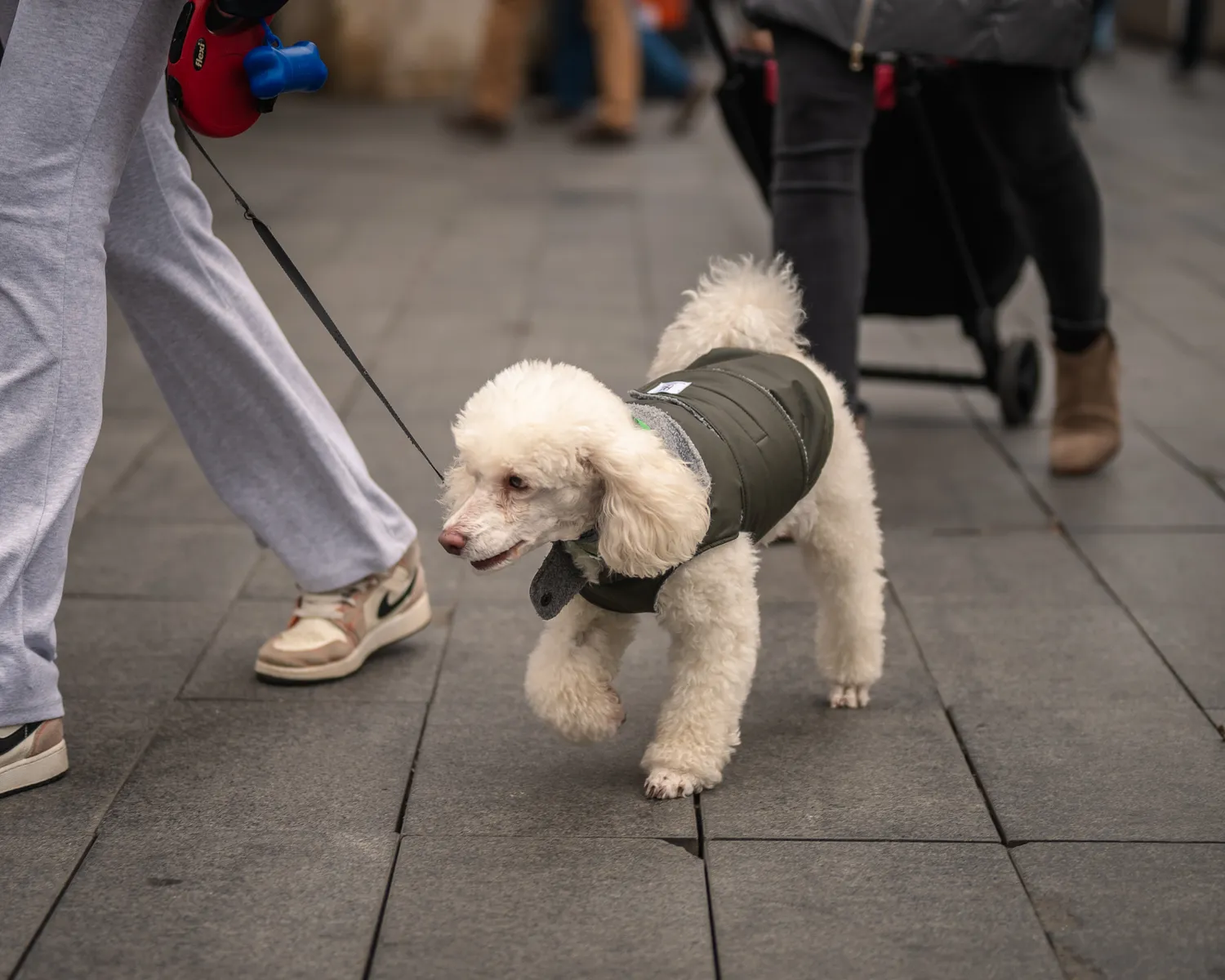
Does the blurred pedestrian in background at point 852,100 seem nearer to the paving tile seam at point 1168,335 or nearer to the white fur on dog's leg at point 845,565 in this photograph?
the white fur on dog's leg at point 845,565

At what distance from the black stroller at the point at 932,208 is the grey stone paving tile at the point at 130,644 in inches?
83.9

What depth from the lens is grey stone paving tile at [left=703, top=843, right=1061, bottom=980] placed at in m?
2.18

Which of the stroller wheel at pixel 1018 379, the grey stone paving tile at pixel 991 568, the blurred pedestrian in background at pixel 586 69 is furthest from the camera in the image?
the blurred pedestrian in background at pixel 586 69

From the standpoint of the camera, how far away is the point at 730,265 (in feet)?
10.3

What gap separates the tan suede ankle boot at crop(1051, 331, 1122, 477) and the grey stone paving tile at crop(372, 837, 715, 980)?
7.77ft

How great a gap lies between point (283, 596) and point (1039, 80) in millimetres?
2381

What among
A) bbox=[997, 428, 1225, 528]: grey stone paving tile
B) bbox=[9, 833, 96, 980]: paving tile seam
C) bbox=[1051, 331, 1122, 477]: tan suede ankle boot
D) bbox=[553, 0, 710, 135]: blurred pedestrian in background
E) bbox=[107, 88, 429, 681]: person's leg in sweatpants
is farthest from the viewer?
bbox=[553, 0, 710, 135]: blurred pedestrian in background

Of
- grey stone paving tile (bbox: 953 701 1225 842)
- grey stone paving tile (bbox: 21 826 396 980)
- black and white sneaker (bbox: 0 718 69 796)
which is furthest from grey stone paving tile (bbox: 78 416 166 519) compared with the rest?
grey stone paving tile (bbox: 953 701 1225 842)

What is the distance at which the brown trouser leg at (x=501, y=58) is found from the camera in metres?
10.2

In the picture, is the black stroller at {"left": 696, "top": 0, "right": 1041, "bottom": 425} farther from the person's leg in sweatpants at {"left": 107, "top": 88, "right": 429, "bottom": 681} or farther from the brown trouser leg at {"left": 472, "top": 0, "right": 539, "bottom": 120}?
the brown trouser leg at {"left": 472, "top": 0, "right": 539, "bottom": 120}

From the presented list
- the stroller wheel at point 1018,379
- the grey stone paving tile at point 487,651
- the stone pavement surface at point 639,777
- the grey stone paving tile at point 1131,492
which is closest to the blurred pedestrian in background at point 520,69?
the stone pavement surface at point 639,777

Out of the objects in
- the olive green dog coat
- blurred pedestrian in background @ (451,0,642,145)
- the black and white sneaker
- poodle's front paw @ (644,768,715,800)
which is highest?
the olive green dog coat

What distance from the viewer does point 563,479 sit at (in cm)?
239

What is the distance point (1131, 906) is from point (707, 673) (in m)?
0.79
